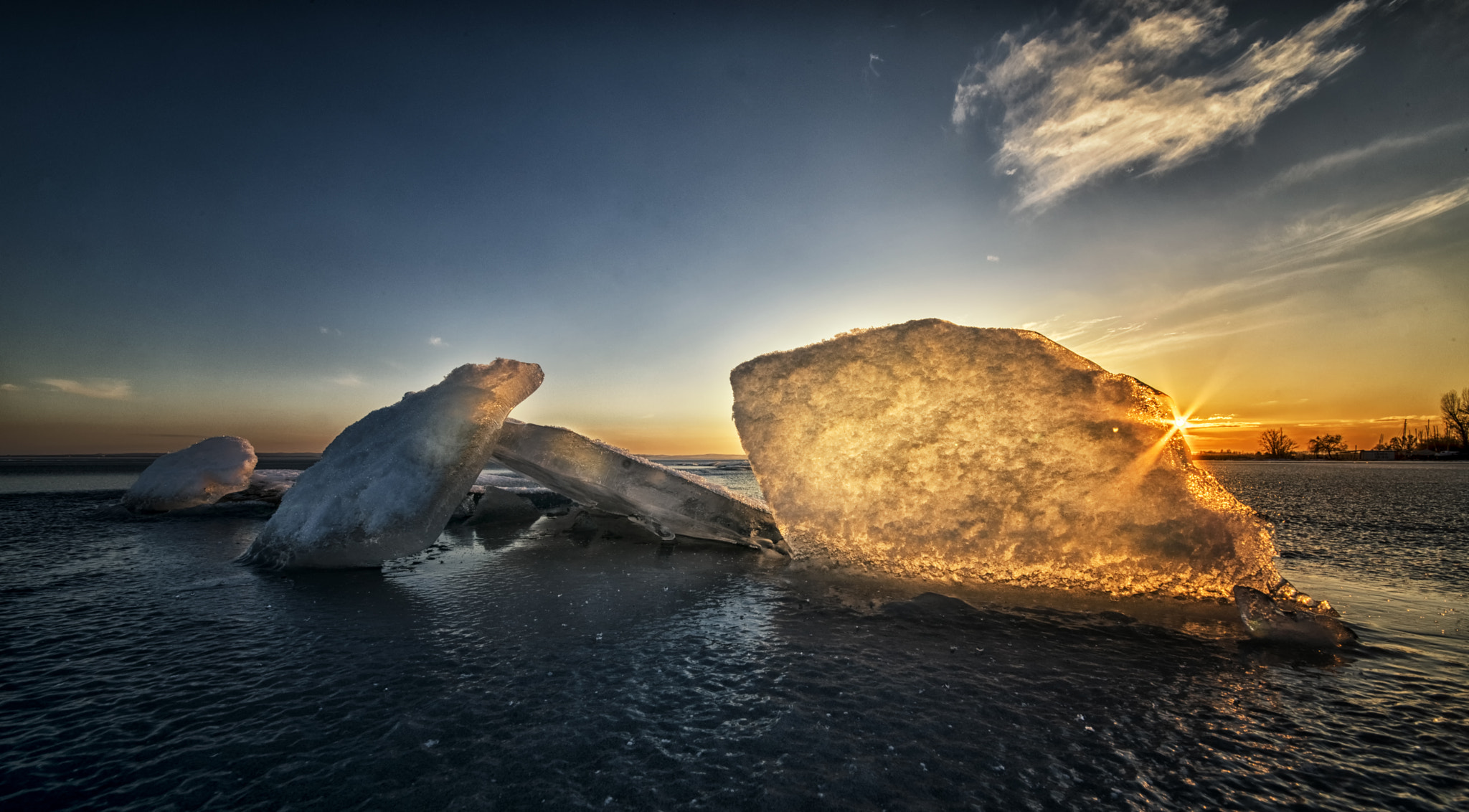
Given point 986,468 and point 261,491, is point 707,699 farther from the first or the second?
point 261,491

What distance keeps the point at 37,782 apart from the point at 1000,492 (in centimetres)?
704

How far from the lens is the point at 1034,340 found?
5.82 meters

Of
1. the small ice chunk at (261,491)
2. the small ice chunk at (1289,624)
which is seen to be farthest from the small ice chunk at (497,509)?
the small ice chunk at (1289,624)

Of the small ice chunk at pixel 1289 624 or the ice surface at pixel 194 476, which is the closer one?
the small ice chunk at pixel 1289 624

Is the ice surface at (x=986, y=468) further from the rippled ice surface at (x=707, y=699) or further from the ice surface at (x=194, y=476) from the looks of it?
the ice surface at (x=194, y=476)

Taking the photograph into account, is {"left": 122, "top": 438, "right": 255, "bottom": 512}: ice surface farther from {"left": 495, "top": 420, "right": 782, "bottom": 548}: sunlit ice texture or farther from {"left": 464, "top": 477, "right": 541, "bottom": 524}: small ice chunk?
{"left": 495, "top": 420, "right": 782, "bottom": 548}: sunlit ice texture

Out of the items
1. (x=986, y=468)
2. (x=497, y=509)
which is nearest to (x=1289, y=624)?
(x=986, y=468)

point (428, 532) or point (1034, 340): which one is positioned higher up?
point (1034, 340)

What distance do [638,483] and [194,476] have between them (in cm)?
1274

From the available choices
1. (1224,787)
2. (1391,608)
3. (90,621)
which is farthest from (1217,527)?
(90,621)

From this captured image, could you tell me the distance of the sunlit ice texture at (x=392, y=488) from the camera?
6.37 meters

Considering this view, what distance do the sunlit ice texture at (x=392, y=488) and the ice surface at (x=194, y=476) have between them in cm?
857

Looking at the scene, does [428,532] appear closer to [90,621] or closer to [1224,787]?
[90,621]

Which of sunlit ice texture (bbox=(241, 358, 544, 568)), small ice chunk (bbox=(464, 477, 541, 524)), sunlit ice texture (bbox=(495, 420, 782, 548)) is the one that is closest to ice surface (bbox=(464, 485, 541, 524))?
small ice chunk (bbox=(464, 477, 541, 524))
